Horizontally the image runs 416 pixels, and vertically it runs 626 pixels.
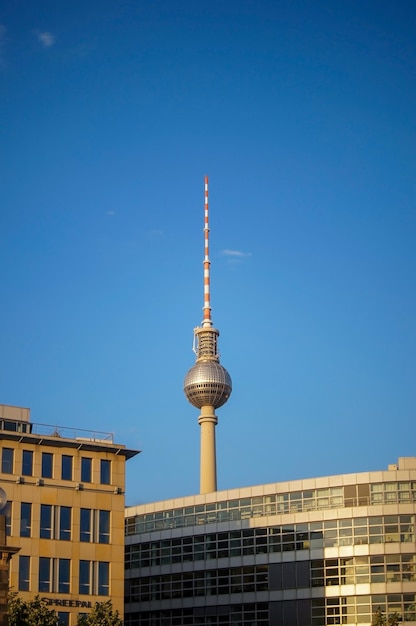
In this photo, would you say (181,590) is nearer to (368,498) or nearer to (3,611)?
(368,498)

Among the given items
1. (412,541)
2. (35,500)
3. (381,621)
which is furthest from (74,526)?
(412,541)

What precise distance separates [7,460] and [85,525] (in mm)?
7746

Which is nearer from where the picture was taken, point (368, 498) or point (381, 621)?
point (381, 621)

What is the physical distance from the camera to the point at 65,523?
3553 inches

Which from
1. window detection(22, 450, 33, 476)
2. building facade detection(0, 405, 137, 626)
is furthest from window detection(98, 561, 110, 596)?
window detection(22, 450, 33, 476)

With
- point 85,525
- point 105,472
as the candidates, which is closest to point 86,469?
point 105,472

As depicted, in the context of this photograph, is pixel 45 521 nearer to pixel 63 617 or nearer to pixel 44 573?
pixel 44 573

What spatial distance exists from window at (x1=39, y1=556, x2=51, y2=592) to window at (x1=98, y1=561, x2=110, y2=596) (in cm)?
418

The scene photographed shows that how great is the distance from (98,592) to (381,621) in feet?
74.8

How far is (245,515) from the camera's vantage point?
117 metres

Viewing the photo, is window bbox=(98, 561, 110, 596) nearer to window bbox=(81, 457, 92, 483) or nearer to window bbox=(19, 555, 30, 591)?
window bbox=(19, 555, 30, 591)

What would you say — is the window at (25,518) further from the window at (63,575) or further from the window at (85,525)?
the window at (85,525)

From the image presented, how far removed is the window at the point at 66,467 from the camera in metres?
91.5

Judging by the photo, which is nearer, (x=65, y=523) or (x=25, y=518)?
(x=25, y=518)
